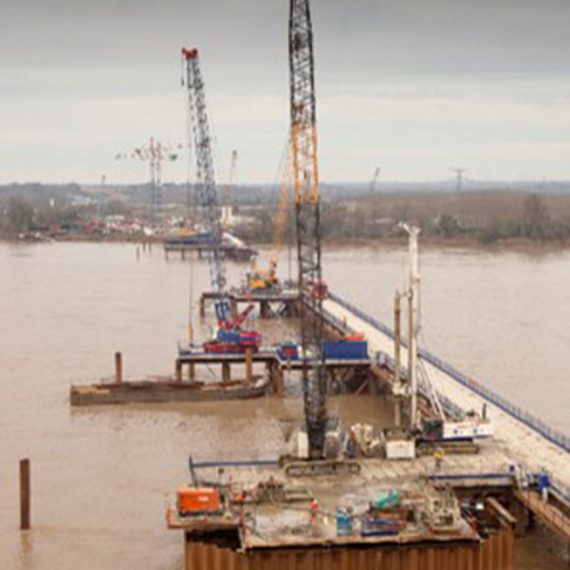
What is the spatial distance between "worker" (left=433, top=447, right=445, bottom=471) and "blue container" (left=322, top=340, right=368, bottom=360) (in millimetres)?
14617

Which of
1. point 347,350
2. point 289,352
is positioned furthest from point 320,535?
point 289,352

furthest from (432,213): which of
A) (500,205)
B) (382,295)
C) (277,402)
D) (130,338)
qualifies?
(277,402)

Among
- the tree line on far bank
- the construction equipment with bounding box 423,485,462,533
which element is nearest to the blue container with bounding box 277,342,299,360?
the construction equipment with bounding box 423,485,462,533

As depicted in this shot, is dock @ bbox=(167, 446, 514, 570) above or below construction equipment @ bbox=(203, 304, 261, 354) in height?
below

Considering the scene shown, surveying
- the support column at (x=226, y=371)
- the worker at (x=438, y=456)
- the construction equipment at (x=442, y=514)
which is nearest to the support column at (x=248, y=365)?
the support column at (x=226, y=371)

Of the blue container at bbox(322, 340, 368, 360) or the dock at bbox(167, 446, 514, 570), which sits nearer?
the dock at bbox(167, 446, 514, 570)

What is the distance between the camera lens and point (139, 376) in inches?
1906

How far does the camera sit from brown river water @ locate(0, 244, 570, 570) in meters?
29.4

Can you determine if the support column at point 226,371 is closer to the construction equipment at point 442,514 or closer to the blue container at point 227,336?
the blue container at point 227,336

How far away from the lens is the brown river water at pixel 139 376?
96.6 ft

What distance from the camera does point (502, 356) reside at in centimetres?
5122

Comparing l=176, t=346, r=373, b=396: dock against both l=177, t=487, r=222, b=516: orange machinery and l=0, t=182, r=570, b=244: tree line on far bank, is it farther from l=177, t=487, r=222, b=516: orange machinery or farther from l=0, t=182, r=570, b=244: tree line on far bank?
l=0, t=182, r=570, b=244: tree line on far bank

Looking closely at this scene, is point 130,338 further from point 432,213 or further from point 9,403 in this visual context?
point 432,213

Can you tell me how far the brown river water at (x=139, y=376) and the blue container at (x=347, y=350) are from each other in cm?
146
